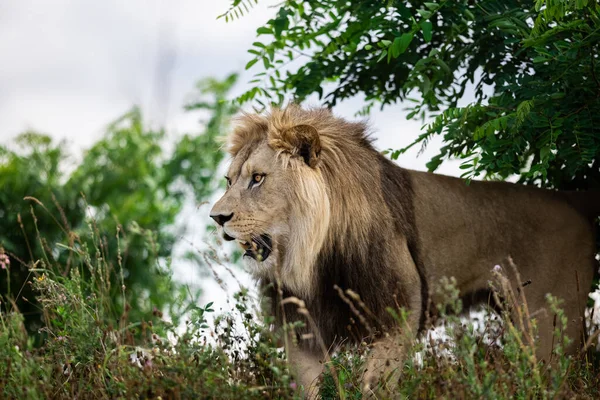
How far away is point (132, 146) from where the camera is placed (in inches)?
460

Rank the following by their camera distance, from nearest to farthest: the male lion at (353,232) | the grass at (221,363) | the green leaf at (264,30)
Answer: the grass at (221,363) → the male lion at (353,232) → the green leaf at (264,30)

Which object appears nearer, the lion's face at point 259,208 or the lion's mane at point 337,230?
the lion's face at point 259,208

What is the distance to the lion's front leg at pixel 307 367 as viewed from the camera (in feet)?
14.8

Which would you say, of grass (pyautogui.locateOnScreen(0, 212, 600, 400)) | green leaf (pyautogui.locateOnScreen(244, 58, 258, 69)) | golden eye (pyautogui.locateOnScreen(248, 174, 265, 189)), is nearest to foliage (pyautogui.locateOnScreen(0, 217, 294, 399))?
grass (pyautogui.locateOnScreen(0, 212, 600, 400))

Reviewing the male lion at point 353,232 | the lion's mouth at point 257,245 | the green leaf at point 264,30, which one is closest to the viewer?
the lion's mouth at point 257,245

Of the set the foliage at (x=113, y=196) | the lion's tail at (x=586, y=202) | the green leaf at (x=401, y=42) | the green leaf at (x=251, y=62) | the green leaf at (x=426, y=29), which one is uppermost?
the green leaf at (x=426, y=29)

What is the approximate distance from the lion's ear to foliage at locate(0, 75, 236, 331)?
14.8 feet

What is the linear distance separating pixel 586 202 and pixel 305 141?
2274 millimetres

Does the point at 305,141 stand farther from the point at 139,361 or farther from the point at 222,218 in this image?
the point at 139,361

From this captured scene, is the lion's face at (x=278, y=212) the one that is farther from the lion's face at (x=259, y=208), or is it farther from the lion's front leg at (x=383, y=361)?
the lion's front leg at (x=383, y=361)

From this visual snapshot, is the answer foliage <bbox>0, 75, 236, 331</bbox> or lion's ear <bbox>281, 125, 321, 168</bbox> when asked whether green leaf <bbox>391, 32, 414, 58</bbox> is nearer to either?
lion's ear <bbox>281, 125, 321, 168</bbox>

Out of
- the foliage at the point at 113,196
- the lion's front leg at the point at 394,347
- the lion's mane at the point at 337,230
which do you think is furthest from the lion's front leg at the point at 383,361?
the foliage at the point at 113,196

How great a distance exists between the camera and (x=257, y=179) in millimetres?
4488

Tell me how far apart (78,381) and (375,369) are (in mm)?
1509
